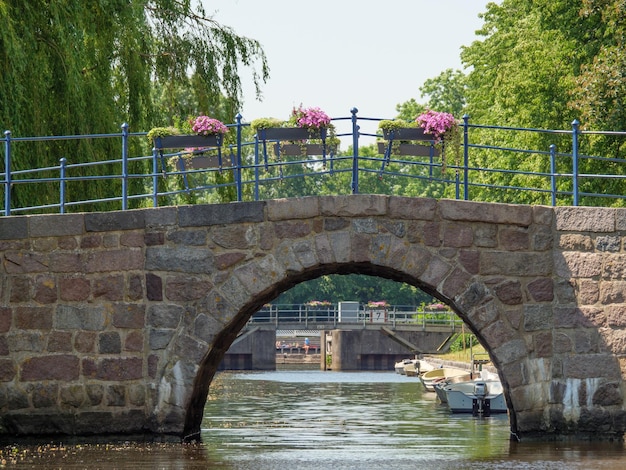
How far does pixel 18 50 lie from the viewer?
60.5 ft

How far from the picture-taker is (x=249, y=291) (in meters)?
16.1

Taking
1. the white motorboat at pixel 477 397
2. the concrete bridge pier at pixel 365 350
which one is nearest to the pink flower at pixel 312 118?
the white motorboat at pixel 477 397

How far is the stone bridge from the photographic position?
16.1 meters

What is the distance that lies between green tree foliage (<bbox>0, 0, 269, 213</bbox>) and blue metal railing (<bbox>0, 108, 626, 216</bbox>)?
16 cm

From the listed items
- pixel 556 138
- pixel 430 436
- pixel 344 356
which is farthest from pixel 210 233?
pixel 344 356

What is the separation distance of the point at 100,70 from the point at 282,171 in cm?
647

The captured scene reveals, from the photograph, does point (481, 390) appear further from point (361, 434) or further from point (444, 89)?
point (444, 89)

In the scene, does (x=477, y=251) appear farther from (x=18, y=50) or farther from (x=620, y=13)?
(x=620, y=13)

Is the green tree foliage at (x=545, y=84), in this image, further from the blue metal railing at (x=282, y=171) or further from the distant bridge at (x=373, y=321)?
the distant bridge at (x=373, y=321)

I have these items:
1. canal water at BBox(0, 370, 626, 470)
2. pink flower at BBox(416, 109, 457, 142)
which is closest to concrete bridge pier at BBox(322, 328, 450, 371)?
canal water at BBox(0, 370, 626, 470)

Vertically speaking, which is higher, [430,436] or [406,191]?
[406,191]

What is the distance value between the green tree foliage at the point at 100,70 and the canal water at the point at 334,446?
4.29 metres

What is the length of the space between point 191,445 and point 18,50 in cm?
593

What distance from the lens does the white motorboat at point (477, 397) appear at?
2562 centimetres
